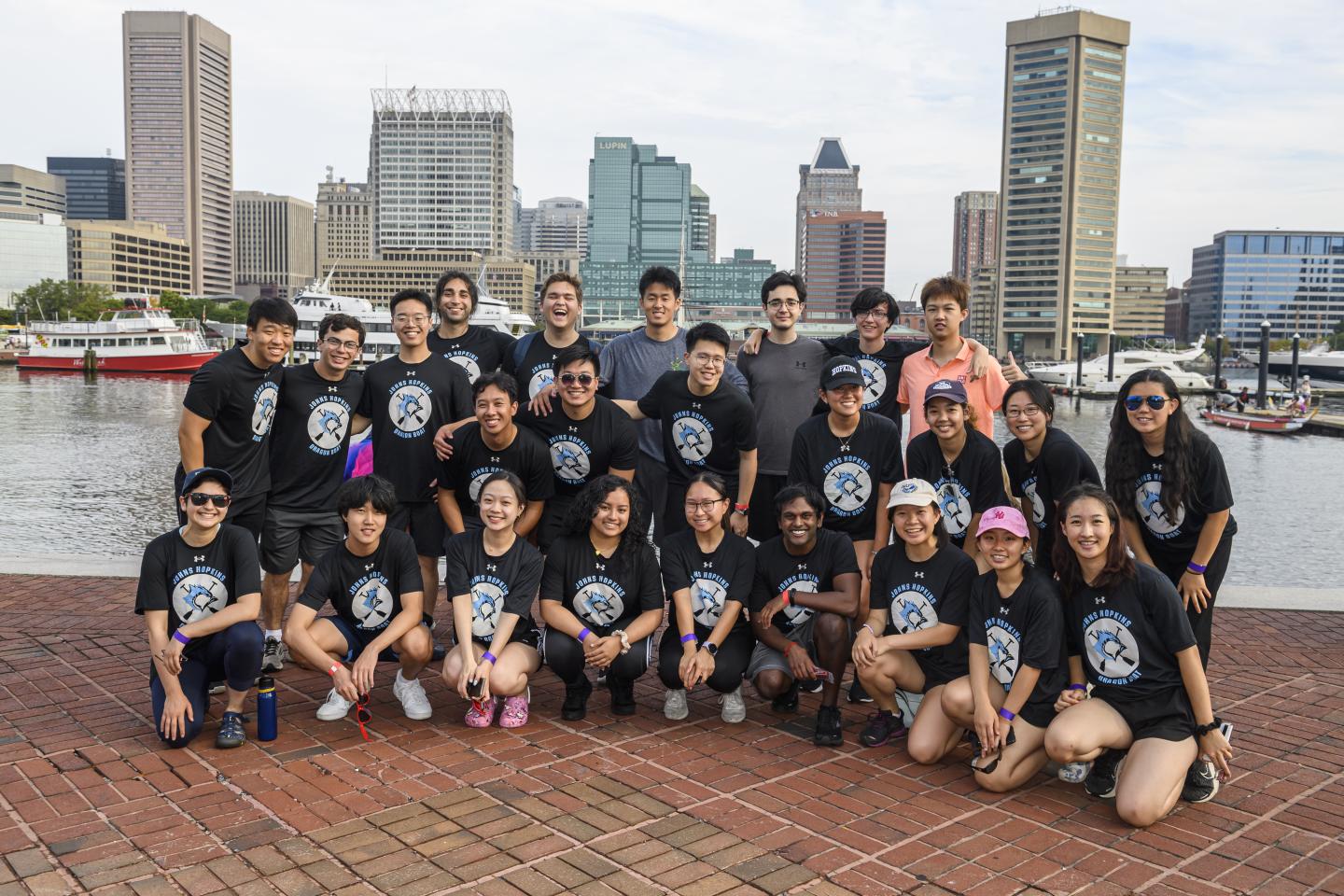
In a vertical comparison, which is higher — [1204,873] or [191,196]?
[191,196]

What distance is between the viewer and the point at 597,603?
493cm

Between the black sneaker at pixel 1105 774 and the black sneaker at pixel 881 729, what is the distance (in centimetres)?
86

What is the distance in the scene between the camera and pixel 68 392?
4200 centimetres

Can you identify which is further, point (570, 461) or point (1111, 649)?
point (570, 461)

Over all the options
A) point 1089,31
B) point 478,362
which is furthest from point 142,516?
point 1089,31

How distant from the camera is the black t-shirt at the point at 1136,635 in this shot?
12.8 ft

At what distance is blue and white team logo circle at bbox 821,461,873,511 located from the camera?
17.1ft

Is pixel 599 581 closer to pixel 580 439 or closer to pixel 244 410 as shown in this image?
pixel 580 439

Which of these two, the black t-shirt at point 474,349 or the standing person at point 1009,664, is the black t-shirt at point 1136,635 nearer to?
the standing person at point 1009,664

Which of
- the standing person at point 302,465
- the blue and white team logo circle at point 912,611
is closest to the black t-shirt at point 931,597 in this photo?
the blue and white team logo circle at point 912,611

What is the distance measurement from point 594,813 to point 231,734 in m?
1.71

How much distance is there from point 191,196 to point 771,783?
7601 inches

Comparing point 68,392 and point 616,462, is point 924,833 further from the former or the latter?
point 68,392

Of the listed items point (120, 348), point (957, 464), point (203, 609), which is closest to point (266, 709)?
point (203, 609)
